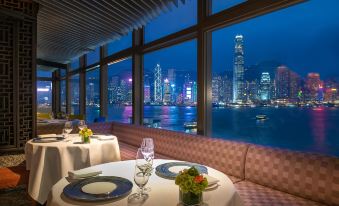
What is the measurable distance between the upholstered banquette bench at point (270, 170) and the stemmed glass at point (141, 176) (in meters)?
1.21

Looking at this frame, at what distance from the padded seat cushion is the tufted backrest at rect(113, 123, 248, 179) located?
1948 mm

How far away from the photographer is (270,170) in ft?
7.88

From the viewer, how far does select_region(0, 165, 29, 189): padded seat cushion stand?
3476mm

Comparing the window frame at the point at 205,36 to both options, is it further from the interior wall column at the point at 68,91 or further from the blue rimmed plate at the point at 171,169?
the interior wall column at the point at 68,91

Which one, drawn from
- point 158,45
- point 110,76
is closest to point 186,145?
point 158,45

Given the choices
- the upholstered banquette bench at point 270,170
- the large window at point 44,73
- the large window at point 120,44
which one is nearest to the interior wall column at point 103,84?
the large window at point 120,44

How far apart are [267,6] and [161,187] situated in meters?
2.59

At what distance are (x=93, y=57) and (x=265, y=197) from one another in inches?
317

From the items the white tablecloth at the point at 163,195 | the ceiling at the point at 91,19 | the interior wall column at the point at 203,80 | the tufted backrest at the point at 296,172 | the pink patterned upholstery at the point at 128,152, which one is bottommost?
the pink patterned upholstery at the point at 128,152

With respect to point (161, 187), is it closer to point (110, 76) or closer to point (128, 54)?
point (128, 54)

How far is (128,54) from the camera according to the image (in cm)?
630

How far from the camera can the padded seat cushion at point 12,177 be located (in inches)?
137

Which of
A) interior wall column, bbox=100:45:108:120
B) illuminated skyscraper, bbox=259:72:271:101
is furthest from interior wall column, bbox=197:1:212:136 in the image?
illuminated skyscraper, bbox=259:72:271:101

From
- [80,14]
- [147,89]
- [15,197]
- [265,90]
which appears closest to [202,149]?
[15,197]
